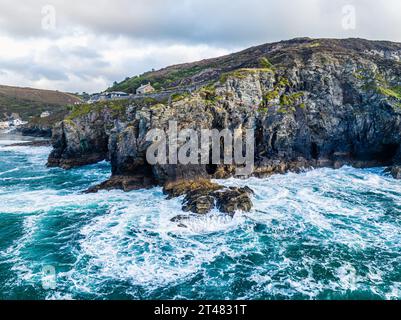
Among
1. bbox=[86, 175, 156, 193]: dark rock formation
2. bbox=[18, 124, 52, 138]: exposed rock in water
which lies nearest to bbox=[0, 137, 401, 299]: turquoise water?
bbox=[86, 175, 156, 193]: dark rock formation

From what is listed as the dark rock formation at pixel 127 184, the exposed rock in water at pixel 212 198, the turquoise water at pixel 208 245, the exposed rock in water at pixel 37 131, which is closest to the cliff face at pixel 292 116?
the dark rock formation at pixel 127 184

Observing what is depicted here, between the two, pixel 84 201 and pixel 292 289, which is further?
pixel 84 201

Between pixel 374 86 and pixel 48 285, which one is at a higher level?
pixel 374 86

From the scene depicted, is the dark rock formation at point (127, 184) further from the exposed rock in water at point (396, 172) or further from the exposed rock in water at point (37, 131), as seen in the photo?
the exposed rock in water at point (37, 131)

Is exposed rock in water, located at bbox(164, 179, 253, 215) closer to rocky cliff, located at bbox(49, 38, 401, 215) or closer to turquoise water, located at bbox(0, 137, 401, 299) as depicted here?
turquoise water, located at bbox(0, 137, 401, 299)

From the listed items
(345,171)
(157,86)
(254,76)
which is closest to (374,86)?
(345,171)
